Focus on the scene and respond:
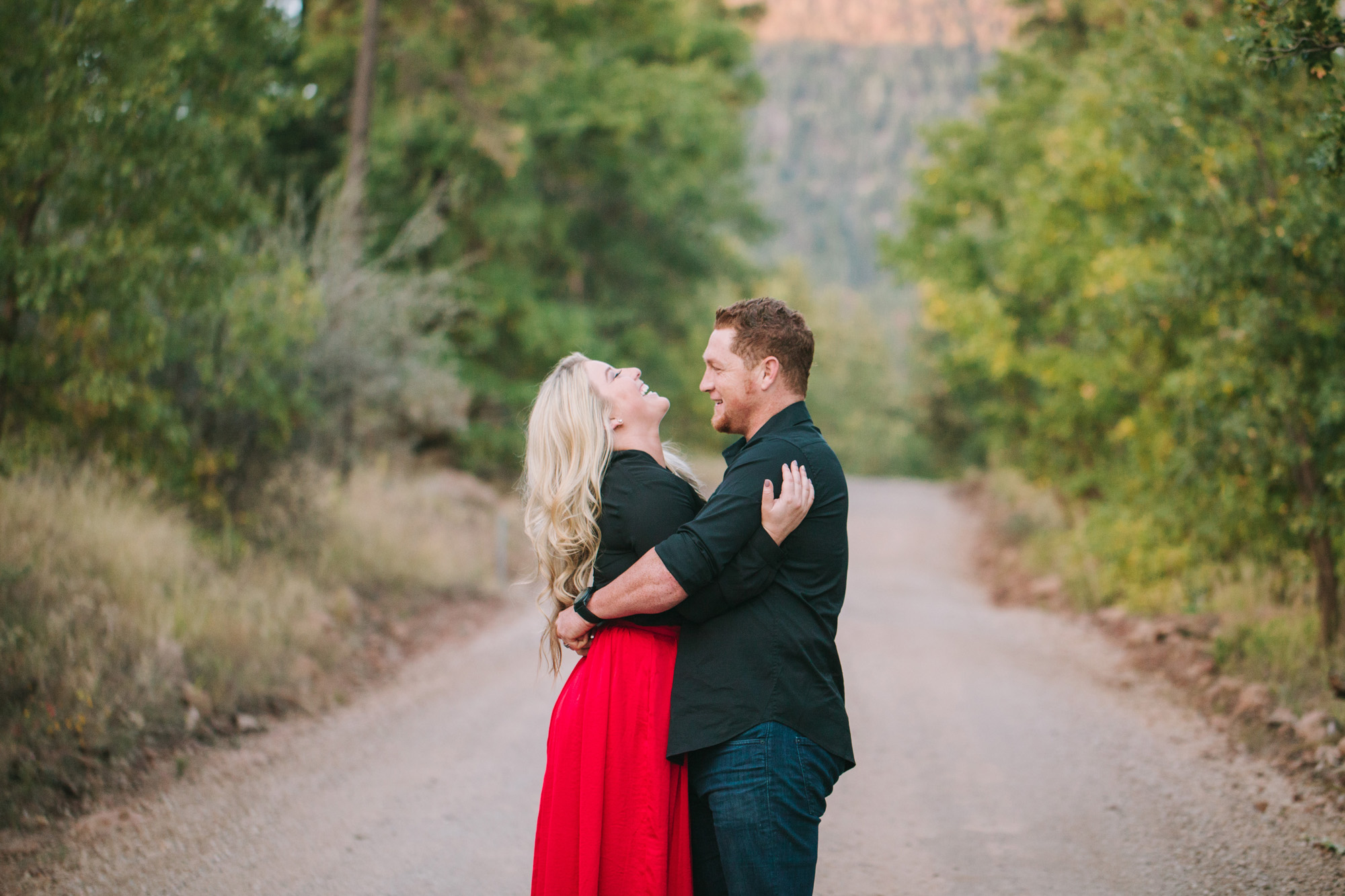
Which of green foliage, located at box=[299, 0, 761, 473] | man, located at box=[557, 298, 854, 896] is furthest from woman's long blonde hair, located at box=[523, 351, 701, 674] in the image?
green foliage, located at box=[299, 0, 761, 473]

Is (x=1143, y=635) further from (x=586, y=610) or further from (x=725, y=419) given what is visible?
(x=586, y=610)

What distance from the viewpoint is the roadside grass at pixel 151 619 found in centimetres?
580

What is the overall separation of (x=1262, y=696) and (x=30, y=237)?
31.3ft

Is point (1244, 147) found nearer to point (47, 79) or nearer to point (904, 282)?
point (47, 79)

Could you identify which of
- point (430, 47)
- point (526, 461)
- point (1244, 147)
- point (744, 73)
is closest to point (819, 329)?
point (744, 73)

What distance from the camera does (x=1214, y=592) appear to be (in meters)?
10.4

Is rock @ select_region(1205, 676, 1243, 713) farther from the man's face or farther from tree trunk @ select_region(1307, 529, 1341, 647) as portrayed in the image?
the man's face

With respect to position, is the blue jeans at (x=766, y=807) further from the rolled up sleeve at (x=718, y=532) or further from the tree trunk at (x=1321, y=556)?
the tree trunk at (x=1321, y=556)

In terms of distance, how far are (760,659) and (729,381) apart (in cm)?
90

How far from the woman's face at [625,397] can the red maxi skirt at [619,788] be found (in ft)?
2.33

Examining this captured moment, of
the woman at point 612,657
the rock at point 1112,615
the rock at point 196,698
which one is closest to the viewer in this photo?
the woman at point 612,657

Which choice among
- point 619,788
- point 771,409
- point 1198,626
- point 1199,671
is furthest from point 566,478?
point 1198,626

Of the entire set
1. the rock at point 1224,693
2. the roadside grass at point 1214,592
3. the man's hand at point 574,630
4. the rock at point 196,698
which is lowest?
the rock at point 196,698

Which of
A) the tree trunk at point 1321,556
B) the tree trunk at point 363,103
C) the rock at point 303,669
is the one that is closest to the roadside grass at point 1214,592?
the tree trunk at point 1321,556
